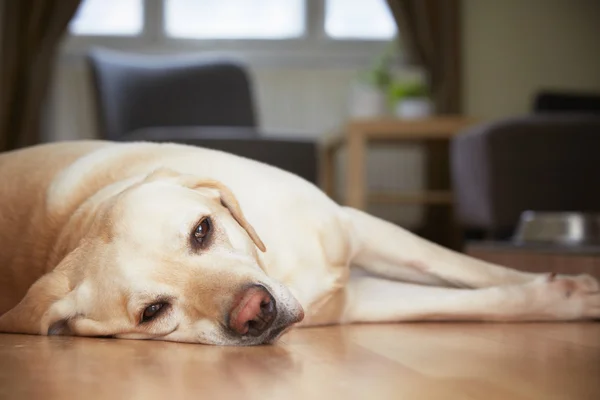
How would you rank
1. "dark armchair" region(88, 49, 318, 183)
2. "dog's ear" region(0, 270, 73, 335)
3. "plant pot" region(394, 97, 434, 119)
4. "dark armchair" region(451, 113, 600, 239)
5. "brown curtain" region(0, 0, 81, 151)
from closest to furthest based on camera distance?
"dog's ear" region(0, 270, 73, 335), "dark armchair" region(451, 113, 600, 239), "dark armchair" region(88, 49, 318, 183), "plant pot" region(394, 97, 434, 119), "brown curtain" region(0, 0, 81, 151)

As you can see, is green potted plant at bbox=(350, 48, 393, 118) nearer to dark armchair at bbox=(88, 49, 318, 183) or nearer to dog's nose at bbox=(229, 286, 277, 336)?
dark armchair at bbox=(88, 49, 318, 183)

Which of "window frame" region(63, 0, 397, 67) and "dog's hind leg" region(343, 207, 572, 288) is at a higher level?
"dog's hind leg" region(343, 207, 572, 288)

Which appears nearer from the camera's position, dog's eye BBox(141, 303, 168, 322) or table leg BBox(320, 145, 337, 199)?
dog's eye BBox(141, 303, 168, 322)

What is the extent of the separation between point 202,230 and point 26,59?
4.72m

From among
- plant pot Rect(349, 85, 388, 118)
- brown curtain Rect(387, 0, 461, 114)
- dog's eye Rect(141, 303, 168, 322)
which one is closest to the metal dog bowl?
dog's eye Rect(141, 303, 168, 322)

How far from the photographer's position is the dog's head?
4.06ft

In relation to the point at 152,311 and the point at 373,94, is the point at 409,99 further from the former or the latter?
the point at 152,311

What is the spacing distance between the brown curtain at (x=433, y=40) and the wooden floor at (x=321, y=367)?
4.57 m

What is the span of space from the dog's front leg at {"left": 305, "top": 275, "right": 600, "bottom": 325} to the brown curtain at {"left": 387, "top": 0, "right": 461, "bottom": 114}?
4334 millimetres

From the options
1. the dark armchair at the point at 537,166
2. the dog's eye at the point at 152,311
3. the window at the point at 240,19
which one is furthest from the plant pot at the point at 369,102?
the dog's eye at the point at 152,311

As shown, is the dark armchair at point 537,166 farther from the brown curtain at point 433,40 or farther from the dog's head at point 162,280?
the dog's head at point 162,280

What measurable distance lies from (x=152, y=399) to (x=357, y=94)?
186 inches

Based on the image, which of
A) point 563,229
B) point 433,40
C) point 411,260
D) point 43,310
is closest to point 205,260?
point 43,310

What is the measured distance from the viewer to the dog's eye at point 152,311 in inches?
50.0
